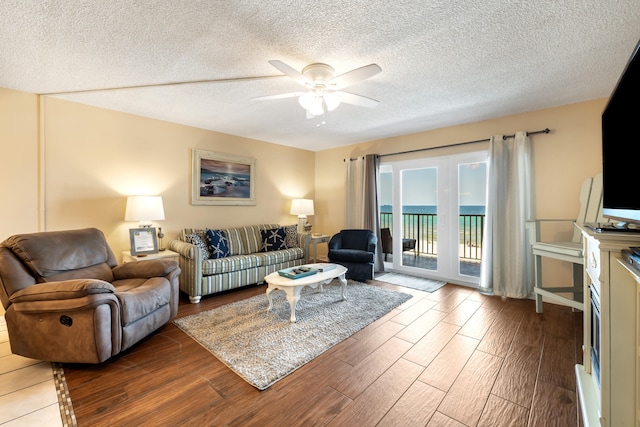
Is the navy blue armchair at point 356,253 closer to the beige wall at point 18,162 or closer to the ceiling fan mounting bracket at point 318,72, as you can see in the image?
the ceiling fan mounting bracket at point 318,72

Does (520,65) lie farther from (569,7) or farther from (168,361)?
(168,361)

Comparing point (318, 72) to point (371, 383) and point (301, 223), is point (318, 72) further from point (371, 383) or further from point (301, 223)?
point (301, 223)

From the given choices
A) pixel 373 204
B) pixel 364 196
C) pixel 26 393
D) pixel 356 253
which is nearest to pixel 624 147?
pixel 356 253

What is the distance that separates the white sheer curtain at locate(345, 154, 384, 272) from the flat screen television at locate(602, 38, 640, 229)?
3.14 metres

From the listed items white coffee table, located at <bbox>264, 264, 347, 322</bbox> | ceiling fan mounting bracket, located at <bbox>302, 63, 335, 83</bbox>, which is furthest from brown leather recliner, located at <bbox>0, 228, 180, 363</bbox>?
ceiling fan mounting bracket, located at <bbox>302, 63, 335, 83</bbox>

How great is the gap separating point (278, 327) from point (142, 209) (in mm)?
2211

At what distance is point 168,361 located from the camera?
208 centimetres

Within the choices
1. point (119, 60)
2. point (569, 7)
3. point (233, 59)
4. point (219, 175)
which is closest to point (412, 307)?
point (569, 7)

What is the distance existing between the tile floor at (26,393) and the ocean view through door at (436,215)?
4372 millimetres

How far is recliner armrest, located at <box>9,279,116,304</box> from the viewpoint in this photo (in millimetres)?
1888

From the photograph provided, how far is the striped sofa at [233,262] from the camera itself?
130 inches

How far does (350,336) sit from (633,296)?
1849 millimetres

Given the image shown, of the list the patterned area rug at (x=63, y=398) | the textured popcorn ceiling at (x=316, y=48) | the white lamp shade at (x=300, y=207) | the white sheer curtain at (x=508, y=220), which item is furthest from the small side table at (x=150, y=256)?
the white sheer curtain at (x=508, y=220)

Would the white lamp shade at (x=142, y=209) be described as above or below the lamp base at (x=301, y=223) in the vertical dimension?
above
